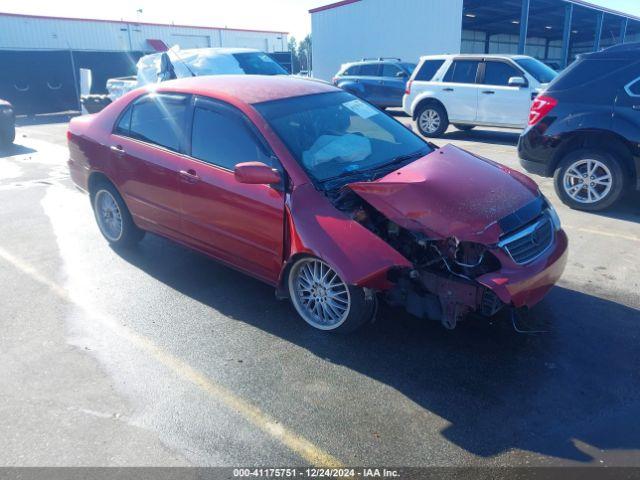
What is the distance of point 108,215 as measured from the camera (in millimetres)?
5457

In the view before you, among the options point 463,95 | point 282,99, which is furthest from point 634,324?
point 463,95

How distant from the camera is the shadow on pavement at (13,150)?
38.2 feet

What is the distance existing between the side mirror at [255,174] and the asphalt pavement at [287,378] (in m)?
1.11

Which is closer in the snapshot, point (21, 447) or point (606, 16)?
point (21, 447)

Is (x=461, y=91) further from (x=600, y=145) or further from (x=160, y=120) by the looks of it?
(x=160, y=120)

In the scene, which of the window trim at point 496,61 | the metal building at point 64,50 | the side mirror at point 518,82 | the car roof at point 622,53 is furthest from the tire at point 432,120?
the metal building at point 64,50

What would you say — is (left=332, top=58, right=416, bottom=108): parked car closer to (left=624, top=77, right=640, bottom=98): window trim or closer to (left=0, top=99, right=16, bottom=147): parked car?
(left=0, top=99, right=16, bottom=147): parked car

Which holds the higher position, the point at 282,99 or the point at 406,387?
the point at 282,99

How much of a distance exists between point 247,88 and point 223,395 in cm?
252

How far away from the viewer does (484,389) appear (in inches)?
121

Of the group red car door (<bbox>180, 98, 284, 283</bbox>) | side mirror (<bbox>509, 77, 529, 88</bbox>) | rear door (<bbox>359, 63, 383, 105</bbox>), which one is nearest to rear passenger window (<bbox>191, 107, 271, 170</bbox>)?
red car door (<bbox>180, 98, 284, 283</bbox>)

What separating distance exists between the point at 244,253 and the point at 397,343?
1338mm

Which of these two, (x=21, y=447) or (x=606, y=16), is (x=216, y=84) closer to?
(x=21, y=447)

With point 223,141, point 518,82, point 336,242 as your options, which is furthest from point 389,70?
point 336,242
